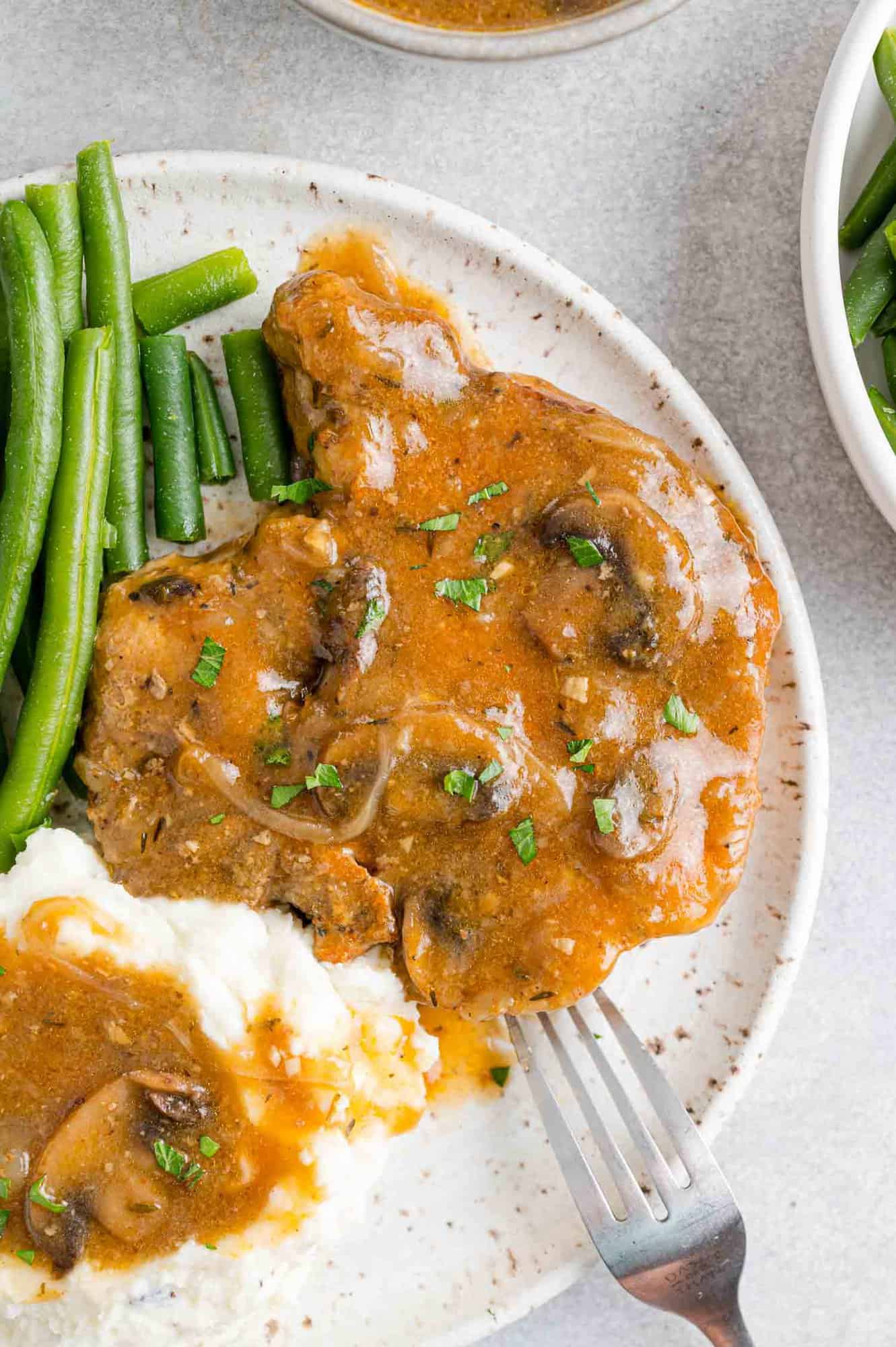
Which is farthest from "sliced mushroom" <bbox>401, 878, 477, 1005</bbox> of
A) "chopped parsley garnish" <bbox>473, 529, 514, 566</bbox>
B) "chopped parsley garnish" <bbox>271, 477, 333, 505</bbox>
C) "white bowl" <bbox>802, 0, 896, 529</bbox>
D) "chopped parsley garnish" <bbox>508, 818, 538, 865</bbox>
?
"white bowl" <bbox>802, 0, 896, 529</bbox>

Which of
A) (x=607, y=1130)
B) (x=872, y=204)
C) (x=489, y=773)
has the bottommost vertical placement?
(x=607, y=1130)

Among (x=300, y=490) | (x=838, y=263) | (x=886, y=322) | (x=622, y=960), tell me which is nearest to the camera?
(x=300, y=490)

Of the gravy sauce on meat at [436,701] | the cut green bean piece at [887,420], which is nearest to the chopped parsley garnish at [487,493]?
the gravy sauce on meat at [436,701]

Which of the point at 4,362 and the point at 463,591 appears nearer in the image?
the point at 463,591

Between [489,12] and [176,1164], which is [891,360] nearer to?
[489,12]

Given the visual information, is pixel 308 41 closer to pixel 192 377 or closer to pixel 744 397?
pixel 192 377

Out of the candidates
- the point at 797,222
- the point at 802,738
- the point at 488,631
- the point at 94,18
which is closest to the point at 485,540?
the point at 488,631

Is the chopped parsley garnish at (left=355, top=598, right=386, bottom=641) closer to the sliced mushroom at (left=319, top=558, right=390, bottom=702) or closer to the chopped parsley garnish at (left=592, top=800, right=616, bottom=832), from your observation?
the sliced mushroom at (left=319, top=558, right=390, bottom=702)

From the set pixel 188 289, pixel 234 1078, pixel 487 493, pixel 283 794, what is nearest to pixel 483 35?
pixel 188 289
